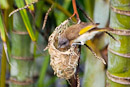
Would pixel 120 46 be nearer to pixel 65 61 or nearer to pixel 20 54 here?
pixel 65 61

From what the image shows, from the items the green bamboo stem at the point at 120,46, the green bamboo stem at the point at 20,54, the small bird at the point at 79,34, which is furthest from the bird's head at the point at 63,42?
the green bamboo stem at the point at 20,54

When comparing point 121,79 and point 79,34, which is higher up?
point 79,34

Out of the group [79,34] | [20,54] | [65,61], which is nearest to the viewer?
[79,34]

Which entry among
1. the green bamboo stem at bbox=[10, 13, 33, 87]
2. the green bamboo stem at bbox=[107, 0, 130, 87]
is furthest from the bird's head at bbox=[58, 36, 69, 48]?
the green bamboo stem at bbox=[10, 13, 33, 87]

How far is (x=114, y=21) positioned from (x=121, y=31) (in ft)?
0.17

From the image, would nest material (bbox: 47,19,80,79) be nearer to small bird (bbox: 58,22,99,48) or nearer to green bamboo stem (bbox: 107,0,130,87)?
small bird (bbox: 58,22,99,48)

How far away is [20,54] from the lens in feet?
4.88

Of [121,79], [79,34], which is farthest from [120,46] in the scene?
[79,34]

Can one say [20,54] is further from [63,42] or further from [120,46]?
[120,46]

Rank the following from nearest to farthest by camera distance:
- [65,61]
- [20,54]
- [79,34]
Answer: [79,34] < [65,61] < [20,54]

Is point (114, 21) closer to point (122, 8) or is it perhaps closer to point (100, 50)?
point (122, 8)

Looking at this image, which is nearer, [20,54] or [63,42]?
[63,42]

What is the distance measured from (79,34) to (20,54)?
0.70 m

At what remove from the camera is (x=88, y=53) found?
56.8 inches
